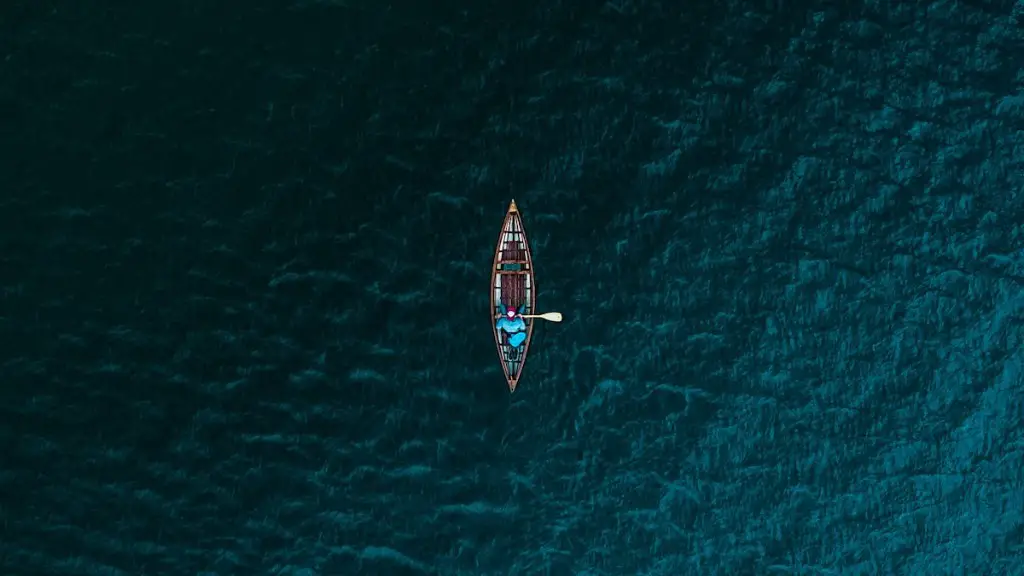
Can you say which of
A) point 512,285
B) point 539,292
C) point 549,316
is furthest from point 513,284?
point 549,316

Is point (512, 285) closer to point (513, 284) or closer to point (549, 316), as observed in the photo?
point (513, 284)

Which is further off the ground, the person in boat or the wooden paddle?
the wooden paddle

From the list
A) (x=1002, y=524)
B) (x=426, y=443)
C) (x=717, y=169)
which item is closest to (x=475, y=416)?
(x=426, y=443)

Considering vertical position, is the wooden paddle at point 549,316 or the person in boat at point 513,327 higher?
the wooden paddle at point 549,316

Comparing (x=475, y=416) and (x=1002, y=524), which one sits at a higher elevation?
(x=475, y=416)


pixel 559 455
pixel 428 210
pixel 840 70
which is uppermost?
pixel 840 70

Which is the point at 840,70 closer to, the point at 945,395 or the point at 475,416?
the point at 945,395
